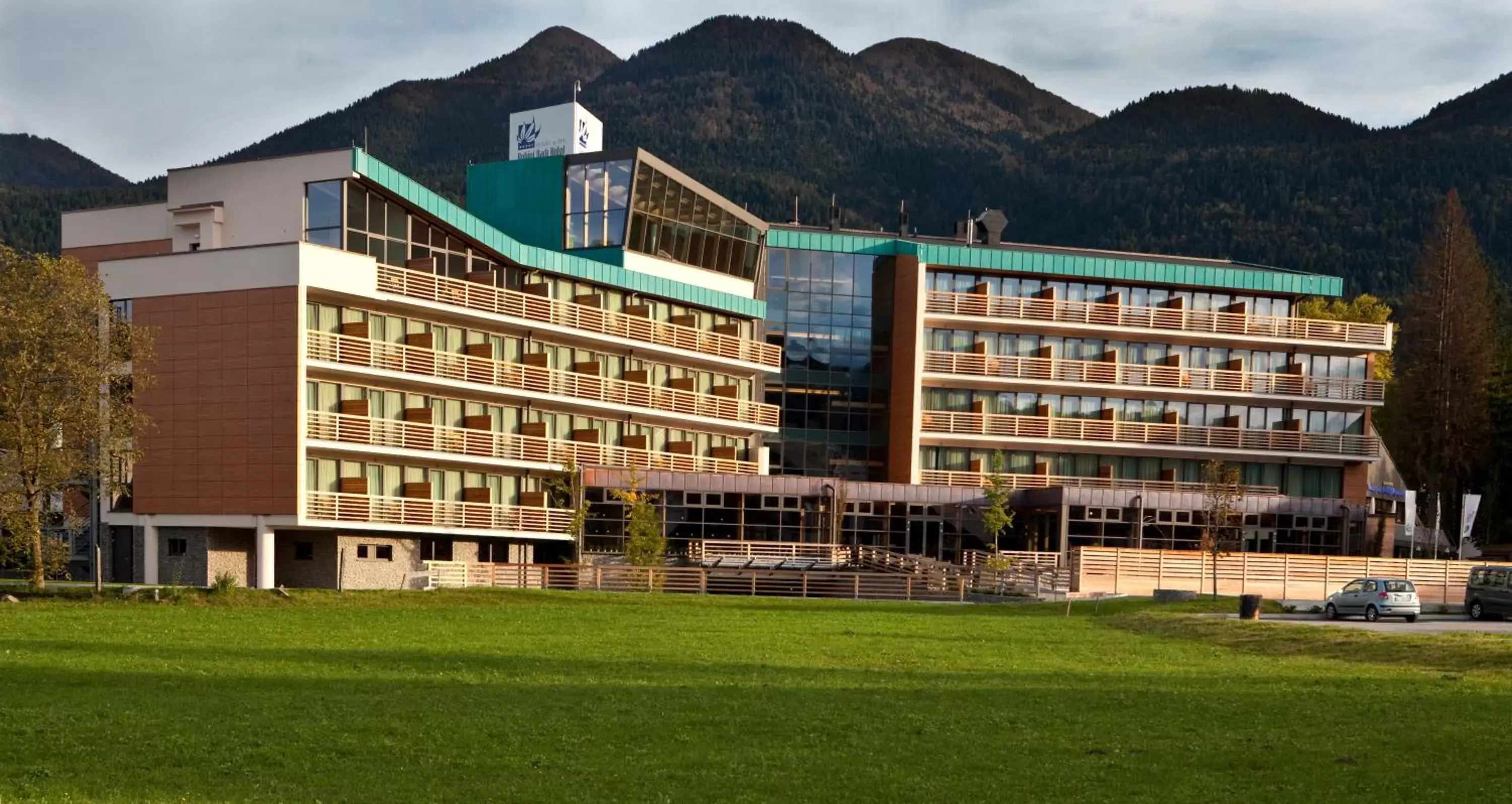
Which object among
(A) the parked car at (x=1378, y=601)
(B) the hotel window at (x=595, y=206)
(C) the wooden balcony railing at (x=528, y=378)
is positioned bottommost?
(A) the parked car at (x=1378, y=601)

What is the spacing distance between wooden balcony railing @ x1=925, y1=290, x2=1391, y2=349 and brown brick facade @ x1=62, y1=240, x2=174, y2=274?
3601 centimetres

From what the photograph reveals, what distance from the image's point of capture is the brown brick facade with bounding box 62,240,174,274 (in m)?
64.1

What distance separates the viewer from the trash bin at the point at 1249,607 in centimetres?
4738

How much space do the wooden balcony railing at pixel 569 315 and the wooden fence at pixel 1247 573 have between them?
63.1ft

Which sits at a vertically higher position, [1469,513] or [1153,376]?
[1153,376]

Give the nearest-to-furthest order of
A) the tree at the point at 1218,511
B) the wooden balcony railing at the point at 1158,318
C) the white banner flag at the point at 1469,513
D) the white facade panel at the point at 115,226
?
the white facade panel at the point at 115,226 < the tree at the point at 1218,511 < the white banner flag at the point at 1469,513 < the wooden balcony railing at the point at 1158,318

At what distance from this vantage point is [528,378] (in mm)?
67125

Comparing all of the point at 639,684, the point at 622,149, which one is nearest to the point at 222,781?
the point at 639,684

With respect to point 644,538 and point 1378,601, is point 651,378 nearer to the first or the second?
point 644,538

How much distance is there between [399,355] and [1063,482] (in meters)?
36.6

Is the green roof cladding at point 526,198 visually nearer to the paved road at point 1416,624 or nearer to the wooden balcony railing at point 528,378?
the wooden balcony railing at point 528,378

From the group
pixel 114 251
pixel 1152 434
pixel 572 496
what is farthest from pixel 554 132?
pixel 1152 434

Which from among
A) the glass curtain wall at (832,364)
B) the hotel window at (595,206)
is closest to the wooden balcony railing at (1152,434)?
the glass curtain wall at (832,364)

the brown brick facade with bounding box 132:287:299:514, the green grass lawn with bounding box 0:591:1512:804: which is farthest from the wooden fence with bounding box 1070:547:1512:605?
the brown brick facade with bounding box 132:287:299:514
